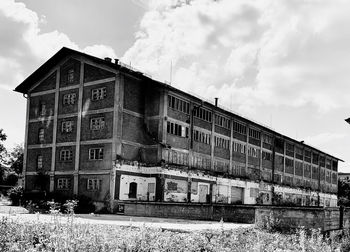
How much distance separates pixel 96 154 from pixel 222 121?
49.1 ft

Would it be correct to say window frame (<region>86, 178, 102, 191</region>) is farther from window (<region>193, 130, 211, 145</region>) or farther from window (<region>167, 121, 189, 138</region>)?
window (<region>193, 130, 211, 145</region>)

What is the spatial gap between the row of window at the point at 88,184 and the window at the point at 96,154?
1.74 metres

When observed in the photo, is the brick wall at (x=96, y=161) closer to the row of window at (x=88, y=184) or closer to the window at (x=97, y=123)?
the row of window at (x=88, y=184)

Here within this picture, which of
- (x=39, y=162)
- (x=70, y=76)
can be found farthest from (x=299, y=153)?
(x=39, y=162)

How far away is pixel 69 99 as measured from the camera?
1384 inches

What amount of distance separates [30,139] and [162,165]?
13306 mm

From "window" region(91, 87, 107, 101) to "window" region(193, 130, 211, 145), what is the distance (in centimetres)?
928

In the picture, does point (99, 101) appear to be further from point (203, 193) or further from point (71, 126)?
point (203, 193)

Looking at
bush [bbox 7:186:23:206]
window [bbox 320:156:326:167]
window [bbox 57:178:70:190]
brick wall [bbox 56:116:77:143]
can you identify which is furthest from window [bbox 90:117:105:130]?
window [bbox 320:156:326:167]

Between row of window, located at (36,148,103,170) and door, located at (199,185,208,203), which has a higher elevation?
row of window, located at (36,148,103,170)

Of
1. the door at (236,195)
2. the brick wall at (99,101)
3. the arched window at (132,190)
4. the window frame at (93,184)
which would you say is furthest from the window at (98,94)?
the door at (236,195)

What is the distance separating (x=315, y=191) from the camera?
213ft

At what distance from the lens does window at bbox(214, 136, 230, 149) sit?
134 ft

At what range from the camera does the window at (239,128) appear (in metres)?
44.3
